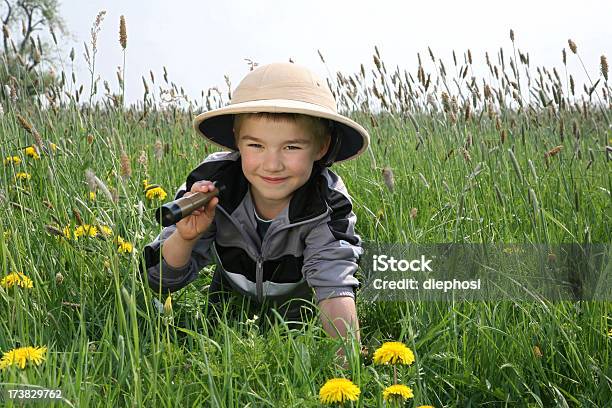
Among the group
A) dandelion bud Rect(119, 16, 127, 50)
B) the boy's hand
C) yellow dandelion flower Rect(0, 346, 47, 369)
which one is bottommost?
yellow dandelion flower Rect(0, 346, 47, 369)

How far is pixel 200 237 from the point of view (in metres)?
2.16

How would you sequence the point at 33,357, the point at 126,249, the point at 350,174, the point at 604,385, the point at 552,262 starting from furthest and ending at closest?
the point at 350,174 < the point at 126,249 < the point at 552,262 < the point at 604,385 < the point at 33,357

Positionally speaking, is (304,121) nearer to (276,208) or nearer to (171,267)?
(276,208)

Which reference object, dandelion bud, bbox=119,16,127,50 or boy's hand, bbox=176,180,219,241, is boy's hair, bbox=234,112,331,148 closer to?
boy's hand, bbox=176,180,219,241

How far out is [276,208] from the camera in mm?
2162

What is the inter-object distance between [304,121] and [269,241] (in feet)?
1.24

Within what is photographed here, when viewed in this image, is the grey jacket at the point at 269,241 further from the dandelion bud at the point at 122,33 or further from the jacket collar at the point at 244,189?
the dandelion bud at the point at 122,33

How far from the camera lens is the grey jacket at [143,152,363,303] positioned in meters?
2.07

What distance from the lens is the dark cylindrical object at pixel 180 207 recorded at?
1.62 metres

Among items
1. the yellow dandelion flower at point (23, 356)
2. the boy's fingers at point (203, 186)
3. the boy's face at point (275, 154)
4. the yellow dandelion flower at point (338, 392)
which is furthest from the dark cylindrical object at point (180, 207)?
the yellow dandelion flower at point (338, 392)

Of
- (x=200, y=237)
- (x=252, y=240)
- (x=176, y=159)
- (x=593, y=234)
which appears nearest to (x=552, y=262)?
(x=593, y=234)

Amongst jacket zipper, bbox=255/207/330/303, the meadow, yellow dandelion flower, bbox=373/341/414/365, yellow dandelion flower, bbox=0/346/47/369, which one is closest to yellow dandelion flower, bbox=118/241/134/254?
the meadow

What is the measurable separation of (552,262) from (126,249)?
48.0 inches

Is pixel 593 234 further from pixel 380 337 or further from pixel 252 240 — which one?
pixel 252 240
